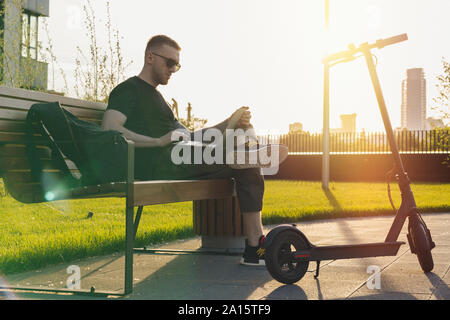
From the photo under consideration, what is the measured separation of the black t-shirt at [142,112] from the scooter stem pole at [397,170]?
1604 millimetres

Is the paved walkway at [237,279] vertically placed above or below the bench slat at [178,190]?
below

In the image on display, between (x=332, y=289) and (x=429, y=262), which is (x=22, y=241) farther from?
(x=429, y=262)

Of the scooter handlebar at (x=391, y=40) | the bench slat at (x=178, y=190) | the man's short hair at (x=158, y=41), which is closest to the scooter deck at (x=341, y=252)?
the bench slat at (x=178, y=190)

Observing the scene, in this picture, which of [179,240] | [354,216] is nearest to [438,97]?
[354,216]

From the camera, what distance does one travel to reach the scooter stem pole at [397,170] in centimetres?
382

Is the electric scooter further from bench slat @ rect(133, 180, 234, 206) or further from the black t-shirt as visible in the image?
the black t-shirt

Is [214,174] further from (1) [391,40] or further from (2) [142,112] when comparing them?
(1) [391,40]

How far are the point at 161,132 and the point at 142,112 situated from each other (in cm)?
21

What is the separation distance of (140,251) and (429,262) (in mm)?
2587

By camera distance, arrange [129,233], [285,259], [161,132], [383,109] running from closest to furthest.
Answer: [129,233] → [285,259] → [383,109] → [161,132]

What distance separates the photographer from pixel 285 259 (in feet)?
11.6

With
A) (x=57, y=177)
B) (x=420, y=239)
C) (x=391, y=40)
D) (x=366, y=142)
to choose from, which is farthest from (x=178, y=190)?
(x=366, y=142)

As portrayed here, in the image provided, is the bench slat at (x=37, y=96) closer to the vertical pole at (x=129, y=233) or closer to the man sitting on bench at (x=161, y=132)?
the man sitting on bench at (x=161, y=132)

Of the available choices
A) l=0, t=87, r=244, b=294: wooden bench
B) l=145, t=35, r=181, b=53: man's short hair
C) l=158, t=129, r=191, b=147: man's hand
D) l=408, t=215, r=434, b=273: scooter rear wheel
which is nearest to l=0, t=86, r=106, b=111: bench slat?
l=0, t=87, r=244, b=294: wooden bench
